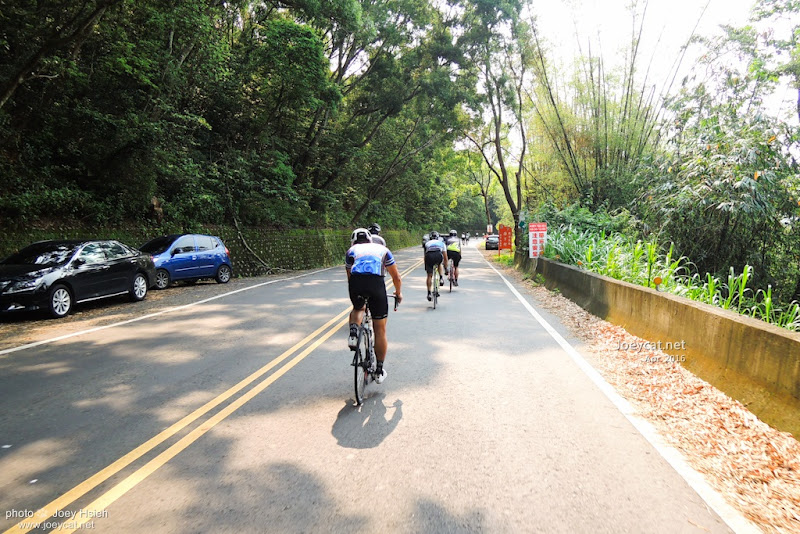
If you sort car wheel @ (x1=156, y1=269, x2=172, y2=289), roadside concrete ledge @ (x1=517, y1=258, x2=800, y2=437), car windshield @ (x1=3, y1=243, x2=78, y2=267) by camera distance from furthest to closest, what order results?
car wheel @ (x1=156, y1=269, x2=172, y2=289) < car windshield @ (x1=3, y1=243, x2=78, y2=267) < roadside concrete ledge @ (x1=517, y1=258, x2=800, y2=437)

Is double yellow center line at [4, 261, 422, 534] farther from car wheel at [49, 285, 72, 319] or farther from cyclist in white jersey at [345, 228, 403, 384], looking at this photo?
car wheel at [49, 285, 72, 319]

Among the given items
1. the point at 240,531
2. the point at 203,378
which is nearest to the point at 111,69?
the point at 203,378

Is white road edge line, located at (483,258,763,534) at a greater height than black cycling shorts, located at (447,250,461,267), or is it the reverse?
black cycling shorts, located at (447,250,461,267)

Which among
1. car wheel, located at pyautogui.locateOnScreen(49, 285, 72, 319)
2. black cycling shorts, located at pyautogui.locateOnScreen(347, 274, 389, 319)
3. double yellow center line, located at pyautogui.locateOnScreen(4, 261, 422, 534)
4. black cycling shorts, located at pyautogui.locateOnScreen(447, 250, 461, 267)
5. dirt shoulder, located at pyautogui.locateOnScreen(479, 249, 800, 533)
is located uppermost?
black cycling shorts, located at pyautogui.locateOnScreen(347, 274, 389, 319)

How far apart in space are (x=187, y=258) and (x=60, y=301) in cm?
554

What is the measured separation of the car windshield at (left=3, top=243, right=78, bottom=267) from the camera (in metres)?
9.82

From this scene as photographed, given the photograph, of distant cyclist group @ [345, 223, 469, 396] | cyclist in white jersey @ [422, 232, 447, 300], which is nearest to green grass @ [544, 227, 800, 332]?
cyclist in white jersey @ [422, 232, 447, 300]

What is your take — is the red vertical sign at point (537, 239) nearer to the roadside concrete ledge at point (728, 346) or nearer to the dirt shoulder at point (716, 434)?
the roadside concrete ledge at point (728, 346)

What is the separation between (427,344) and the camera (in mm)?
7281

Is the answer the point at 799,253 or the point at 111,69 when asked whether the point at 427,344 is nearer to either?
the point at 799,253

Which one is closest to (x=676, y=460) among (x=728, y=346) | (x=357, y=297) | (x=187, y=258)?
(x=728, y=346)

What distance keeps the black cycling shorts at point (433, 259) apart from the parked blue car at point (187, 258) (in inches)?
319

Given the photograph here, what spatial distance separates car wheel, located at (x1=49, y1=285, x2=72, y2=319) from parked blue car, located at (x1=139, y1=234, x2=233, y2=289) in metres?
4.28

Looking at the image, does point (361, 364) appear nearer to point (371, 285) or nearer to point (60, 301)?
Result: point (371, 285)
